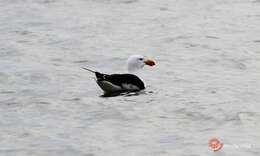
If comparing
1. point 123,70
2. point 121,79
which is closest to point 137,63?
point 123,70

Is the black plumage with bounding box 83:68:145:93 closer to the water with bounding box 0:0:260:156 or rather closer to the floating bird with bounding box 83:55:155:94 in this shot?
the floating bird with bounding box 83:55:155:94

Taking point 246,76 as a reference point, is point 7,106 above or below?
below

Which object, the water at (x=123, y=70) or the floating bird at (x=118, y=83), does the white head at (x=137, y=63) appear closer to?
the water at (x=123, y=70)

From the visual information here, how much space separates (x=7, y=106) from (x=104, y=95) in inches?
90.5

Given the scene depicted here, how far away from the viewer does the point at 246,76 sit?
76.0 feet

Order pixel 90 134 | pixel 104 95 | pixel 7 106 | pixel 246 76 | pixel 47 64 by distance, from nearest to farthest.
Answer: pixel 90 134
pixel 7 106
pixel 104 95
pixel 246 76
pixel 47 64

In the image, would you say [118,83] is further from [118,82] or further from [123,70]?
[123,70]

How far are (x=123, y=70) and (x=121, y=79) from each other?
10.8 feet

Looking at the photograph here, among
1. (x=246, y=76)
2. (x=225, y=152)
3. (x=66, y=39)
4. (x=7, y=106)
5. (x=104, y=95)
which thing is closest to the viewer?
(x=225, y=152)

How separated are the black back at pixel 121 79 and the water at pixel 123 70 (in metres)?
0.28

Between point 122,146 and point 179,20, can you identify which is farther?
point 179,20

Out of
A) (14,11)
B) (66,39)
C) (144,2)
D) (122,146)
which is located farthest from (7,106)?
(144,2)

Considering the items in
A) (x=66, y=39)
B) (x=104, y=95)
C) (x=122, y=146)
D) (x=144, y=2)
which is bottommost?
(x=122, y=146)

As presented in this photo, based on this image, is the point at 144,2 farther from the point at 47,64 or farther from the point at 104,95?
the point at 104,95
